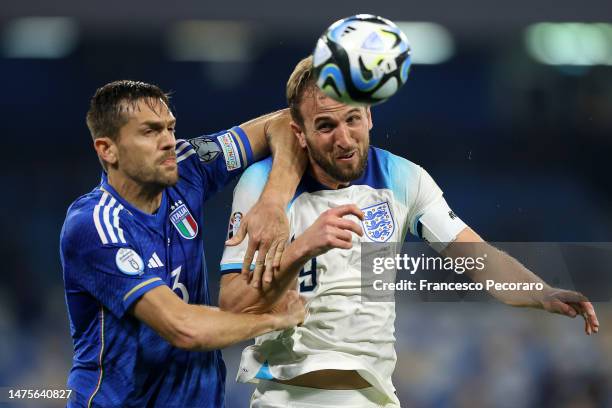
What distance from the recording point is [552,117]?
21.4 ft

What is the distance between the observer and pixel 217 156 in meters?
3.44

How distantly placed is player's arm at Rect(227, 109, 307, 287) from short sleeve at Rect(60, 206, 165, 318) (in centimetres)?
32

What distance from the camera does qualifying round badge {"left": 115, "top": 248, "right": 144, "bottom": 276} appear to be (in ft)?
9.88

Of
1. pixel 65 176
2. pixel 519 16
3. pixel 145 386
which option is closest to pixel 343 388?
pixel 145 386

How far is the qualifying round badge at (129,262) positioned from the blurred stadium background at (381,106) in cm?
276

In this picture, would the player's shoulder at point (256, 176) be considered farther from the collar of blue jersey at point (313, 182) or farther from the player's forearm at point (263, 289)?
the player's forearm at point (263, 289)

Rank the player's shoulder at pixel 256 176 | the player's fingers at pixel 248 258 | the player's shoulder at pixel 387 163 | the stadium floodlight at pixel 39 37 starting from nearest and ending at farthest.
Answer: the player's fingers at pixel 248 258
the player's shoulder at pixel 256 176
the player's shoulder at pixel 387 163
the stadium floodlight at pixel 39 37

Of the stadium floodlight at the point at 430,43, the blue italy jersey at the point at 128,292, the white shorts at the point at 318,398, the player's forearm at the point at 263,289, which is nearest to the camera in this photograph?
the player's forearm at the point at 263,289

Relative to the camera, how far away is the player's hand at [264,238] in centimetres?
288

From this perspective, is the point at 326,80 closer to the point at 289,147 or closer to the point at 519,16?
the point at 289,147

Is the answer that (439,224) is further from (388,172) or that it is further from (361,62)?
(361,62)

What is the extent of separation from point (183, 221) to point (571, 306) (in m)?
1.42

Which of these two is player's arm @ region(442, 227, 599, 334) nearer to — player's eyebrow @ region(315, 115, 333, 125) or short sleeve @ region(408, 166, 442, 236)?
short sleeve @ region(408, 166, 442, 236)

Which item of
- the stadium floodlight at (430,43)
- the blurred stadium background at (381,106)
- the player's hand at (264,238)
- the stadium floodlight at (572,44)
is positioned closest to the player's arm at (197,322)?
the player's hand at (264,238)
